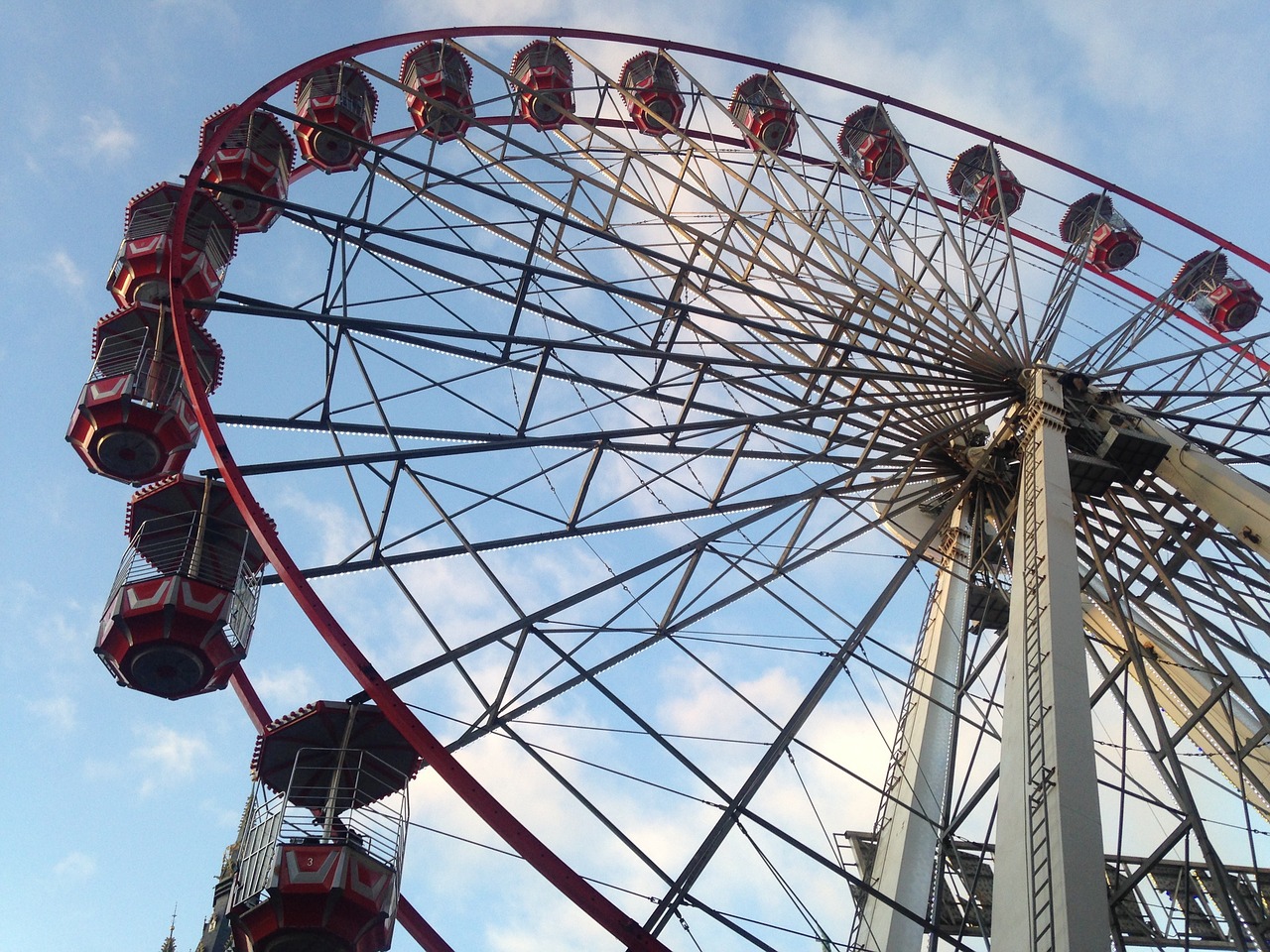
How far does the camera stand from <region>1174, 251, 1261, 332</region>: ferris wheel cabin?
69.9 ft

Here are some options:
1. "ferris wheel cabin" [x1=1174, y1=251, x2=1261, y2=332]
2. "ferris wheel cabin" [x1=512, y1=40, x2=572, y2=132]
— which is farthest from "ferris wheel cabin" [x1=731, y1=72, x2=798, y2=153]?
"ferris wheel cabin" [x1=1174, y1=251, x2=1261, y2=332]

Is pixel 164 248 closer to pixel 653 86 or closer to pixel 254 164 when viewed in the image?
pixel 254 164

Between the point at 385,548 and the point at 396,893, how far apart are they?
3.30 metres

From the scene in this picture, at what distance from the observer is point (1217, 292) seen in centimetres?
2144

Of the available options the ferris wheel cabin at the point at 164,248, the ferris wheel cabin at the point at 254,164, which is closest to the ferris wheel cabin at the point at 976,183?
the ferris wheel cabin at the point at 254,164

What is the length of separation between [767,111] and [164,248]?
9.72 meters

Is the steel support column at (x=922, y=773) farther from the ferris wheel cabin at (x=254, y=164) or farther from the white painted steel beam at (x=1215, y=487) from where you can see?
the ferris wheel cabin at (x=254, y=164)

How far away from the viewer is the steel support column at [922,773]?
12680 mm

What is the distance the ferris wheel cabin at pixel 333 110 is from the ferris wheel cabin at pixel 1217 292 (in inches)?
515

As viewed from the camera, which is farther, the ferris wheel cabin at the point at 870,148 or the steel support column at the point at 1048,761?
the ferris wheel cabin at the point at 870,148

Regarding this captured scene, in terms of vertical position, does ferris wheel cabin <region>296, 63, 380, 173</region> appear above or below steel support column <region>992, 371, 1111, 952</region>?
above

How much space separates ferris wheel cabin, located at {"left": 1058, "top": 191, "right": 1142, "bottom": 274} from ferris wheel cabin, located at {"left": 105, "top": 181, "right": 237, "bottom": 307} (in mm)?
13225

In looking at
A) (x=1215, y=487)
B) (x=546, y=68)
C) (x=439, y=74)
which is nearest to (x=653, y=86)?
(x=546, y=68)

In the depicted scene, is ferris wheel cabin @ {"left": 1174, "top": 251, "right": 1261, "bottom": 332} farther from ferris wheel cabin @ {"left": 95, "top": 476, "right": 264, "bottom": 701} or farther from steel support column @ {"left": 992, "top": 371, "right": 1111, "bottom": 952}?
ferris wheel cabin @ {"left": 95, "top": 476, "right": 264, "bottom": 701}
